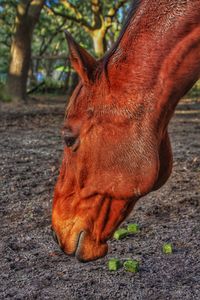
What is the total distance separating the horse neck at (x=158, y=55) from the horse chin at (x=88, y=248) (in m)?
0.60

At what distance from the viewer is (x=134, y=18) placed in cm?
227

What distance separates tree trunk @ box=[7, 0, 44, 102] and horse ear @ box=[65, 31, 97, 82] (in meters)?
12.0

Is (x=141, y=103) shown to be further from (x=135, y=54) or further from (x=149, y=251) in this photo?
(x=149, y=251)

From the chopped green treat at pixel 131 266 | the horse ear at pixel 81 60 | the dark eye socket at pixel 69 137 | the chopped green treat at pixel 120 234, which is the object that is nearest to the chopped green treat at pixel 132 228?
the chopped green treat at pixel 120 234

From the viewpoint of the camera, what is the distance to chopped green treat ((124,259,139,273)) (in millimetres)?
3230

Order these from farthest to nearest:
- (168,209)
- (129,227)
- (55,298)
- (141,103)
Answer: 1. (168,209)
2. (129,227)
3. (55,298)
4. (141,103)

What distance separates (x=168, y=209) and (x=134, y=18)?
2431 mm

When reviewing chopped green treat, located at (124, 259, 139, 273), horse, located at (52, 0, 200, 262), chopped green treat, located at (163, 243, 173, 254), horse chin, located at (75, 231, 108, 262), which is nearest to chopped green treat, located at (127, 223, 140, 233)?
chopped green treat, located at (163, 243, 173, 254)

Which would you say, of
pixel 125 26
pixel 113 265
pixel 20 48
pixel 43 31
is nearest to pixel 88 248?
pixel 113 265

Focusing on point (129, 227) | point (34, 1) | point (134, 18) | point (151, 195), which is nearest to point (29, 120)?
point (34, 1)

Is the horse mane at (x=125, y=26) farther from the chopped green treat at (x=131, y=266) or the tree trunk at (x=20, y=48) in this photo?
the tree trunk at (x=20, y=48)

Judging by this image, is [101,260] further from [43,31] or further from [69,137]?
[43,31]

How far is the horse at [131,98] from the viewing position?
7.28ft

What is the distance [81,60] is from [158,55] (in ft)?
1.01
